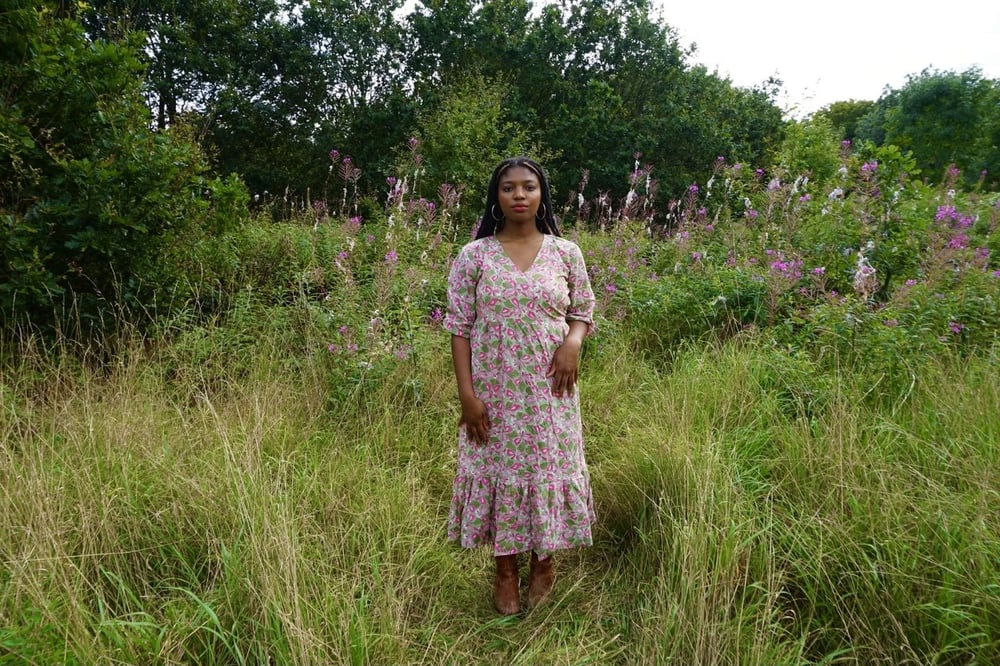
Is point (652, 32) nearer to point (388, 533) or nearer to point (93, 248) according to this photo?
point (93, 248)

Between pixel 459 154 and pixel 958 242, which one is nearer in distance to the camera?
pixel 958 242

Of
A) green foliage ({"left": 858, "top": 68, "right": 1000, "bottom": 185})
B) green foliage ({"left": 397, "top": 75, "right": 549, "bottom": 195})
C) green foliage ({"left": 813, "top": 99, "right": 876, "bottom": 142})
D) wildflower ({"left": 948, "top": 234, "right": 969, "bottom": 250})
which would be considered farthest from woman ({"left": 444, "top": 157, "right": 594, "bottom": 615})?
green foliage ({"left": 813, "top": 99, "right": 876, "bottom": 142})

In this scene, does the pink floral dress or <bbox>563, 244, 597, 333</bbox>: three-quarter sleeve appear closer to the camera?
the pink floral dress

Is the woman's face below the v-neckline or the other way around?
the other way around

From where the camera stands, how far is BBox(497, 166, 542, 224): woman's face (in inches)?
80.2

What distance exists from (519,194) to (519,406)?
750 millimetres

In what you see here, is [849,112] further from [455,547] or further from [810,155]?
[455,547]

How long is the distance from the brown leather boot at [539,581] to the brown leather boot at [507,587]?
68 millimetres

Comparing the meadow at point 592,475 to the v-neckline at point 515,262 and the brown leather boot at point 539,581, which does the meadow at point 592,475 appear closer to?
the brown leather boot at point 539,581

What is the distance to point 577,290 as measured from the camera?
2.16 metres

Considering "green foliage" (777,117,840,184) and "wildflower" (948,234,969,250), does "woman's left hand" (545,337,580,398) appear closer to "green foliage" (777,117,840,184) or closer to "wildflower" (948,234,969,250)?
"wildflower" (948,234,969,250)

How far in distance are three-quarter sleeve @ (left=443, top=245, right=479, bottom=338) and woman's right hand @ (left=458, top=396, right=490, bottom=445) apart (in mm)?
245

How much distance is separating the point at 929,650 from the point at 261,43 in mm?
17066

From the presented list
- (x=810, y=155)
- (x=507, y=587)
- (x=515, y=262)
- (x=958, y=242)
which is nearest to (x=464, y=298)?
(x=515, y=262)
